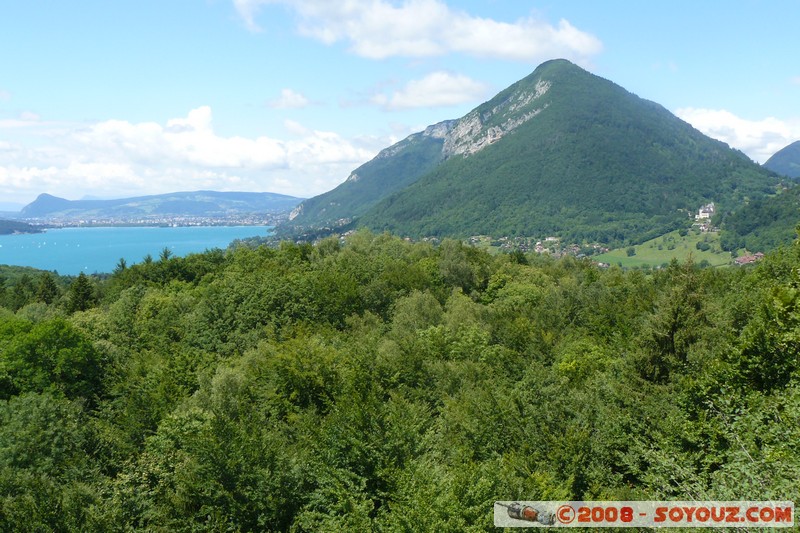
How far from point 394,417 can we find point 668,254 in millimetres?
186958

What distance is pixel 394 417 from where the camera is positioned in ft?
62.7

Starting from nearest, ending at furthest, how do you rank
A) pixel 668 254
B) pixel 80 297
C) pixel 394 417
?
1. pixel 394 417
2. pixel 80 297
3. pixel 668 254

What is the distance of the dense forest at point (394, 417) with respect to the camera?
14.7 meters

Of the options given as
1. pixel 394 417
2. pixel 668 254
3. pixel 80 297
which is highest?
pixel 394 417

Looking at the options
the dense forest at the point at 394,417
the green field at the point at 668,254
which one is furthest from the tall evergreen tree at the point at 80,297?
the green field at the point at 668,254

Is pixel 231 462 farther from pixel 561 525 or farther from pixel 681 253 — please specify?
pixel 681 253

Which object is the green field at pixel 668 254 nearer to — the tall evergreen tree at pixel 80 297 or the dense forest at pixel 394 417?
the dense forest at pixel 394 417

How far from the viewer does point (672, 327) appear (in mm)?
22703

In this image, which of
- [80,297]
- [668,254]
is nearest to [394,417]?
[80,297]

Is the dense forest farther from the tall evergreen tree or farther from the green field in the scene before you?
the green field

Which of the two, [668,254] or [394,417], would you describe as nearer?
[394,417]

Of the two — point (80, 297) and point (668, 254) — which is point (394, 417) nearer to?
point (80, 297)

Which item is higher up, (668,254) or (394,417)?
(394,417)

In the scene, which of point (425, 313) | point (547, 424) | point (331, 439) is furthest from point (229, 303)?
point (547, 424)
